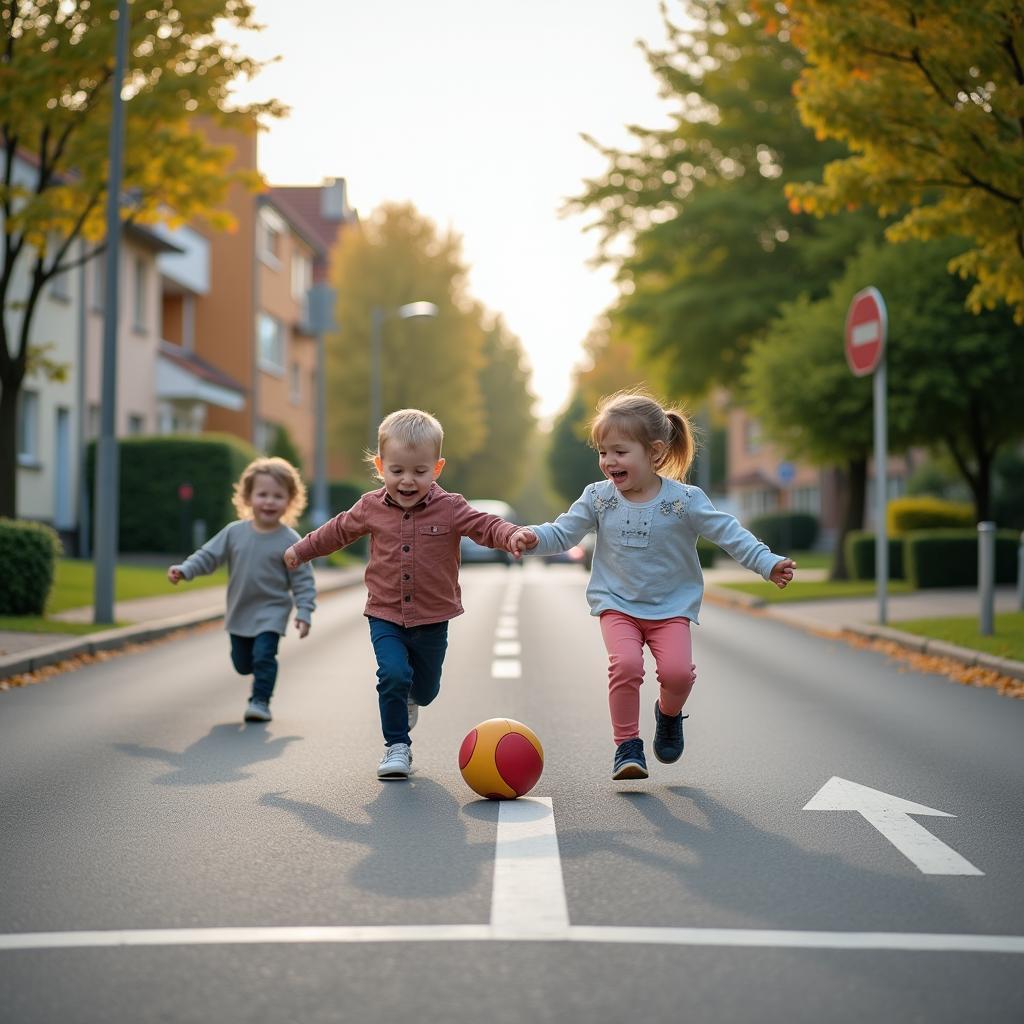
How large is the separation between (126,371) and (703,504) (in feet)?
91.8

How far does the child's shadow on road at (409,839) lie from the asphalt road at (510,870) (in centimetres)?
2

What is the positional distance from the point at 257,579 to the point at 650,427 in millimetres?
3172

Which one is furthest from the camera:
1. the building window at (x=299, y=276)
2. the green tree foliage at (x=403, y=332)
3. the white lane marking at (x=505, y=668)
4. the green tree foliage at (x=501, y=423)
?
the green tree foliage at (x=501, y=423)

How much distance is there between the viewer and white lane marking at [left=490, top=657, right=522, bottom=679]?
10.6 meters

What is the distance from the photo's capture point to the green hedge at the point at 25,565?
44.3 feet

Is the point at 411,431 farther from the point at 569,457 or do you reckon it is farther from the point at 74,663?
the point at 569,457

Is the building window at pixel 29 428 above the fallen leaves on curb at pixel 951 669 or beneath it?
above

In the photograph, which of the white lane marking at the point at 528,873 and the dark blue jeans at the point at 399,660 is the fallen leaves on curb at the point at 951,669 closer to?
the dark blue jeans at the point at 399,660

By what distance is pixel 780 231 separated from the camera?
27.6 meters

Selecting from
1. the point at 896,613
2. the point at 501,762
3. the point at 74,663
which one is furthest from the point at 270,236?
the point at 501,762

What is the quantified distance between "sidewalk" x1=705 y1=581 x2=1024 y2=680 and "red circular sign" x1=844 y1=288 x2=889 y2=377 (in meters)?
2.60

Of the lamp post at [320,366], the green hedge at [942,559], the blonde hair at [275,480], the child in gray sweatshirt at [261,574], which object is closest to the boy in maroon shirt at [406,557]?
the child in gray sweatshirt at [261,574]

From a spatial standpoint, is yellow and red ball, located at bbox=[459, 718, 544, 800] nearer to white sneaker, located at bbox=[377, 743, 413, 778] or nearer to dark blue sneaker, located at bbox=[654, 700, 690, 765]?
white sneaker, located at bbox=[377, 743, 413, 778]

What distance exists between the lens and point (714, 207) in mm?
26641
